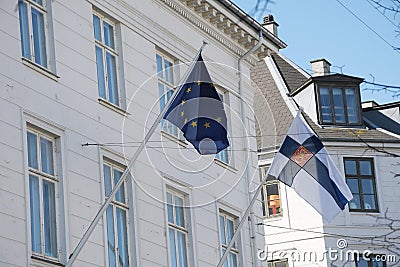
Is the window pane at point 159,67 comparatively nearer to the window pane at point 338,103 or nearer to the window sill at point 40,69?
the window sill at point 40,69

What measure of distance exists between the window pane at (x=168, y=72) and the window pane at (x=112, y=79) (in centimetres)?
239

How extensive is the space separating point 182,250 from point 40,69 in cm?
620

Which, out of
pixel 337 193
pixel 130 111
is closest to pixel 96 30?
pixel 130 111

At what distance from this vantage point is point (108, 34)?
2411 centimetres

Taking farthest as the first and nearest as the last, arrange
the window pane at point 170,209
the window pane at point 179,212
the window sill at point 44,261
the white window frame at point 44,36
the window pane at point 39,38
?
1. the window pane at point 179,212
2. the window pane at point 170,209
3. the window pane at point 39,38
4. the white window frame at point 44,36
5. the window sill at point 44,261

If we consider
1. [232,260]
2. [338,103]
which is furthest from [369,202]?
[232,260]

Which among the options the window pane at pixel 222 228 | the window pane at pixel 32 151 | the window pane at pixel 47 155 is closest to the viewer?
the window pane at pixel 32 151

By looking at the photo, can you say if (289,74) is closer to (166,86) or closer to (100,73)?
(166,86)

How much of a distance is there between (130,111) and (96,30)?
1843 millimetres

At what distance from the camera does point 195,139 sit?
69.3ft

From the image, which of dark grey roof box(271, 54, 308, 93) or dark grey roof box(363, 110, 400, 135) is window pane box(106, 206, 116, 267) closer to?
dark grey roof box(271, 54, 308, 93)

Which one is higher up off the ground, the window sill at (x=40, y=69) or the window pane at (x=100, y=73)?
the window pane at (x=100, y=73)

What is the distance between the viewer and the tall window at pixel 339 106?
136 feet

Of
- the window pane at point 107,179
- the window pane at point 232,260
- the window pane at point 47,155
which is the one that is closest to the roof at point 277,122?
the window pane at point 232,260
